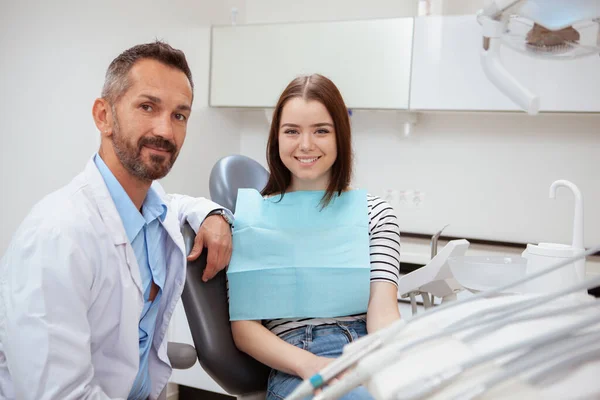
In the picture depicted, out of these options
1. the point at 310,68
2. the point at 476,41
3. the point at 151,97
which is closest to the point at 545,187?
the point at 476,41

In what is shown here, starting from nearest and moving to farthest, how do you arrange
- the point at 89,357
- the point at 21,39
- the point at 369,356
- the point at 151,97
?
the point at 369,356
the point at 89,357
the point at 151,97
the point at 21,39

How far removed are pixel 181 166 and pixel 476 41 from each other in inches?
63.5

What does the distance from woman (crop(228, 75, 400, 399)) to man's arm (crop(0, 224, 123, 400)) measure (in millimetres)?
389

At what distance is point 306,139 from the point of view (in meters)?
1.36

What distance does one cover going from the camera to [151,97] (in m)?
1.17

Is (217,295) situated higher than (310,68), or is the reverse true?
(310,68)

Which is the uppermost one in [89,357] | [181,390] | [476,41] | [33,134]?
[476,41]

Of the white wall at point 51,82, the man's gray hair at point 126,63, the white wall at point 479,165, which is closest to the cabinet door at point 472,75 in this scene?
the white wall at point 479,165

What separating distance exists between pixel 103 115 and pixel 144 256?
0.33m

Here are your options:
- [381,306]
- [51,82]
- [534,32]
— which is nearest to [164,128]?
[381,306]

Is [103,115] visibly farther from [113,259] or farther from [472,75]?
[472,75]

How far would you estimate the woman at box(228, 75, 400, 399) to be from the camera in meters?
1.22

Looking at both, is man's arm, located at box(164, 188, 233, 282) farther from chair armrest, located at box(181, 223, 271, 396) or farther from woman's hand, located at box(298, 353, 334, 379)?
woman's hand, located at box(298, 353, 334, 379)

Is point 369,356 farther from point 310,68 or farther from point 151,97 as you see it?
point 310,68
